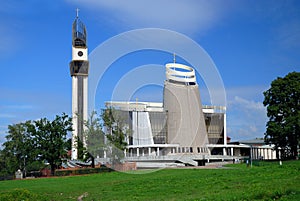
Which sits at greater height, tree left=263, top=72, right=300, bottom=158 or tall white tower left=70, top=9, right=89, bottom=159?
tall white tower left=70, top=9, right=89, bottom=159

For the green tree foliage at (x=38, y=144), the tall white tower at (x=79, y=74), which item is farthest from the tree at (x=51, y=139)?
the tall white tower at (x=79, y=74)

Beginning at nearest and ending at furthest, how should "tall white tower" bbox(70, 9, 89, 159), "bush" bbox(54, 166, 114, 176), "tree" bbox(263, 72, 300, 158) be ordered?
"bush" bbox(54, 166, 114, 176), "tree" bbox(263, 72, 300, 158), "tall white tower" bbox(70, 9, 89, 159)

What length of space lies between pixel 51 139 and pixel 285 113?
94.9 feet

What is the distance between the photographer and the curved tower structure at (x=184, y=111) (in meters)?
79.1

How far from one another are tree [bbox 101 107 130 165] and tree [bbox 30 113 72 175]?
624 centimetres

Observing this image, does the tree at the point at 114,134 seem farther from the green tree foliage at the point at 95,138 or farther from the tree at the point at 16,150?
the tree at the point at 16,150

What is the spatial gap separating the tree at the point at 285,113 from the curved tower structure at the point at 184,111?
28651 millimetres

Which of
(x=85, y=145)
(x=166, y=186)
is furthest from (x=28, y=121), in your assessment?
(x=166, y=186)

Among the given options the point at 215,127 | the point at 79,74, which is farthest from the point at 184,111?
the point at 79,74

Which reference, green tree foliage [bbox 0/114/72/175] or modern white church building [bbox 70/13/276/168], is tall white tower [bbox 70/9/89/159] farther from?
green tree foliage [bbox 0/114/72/175]

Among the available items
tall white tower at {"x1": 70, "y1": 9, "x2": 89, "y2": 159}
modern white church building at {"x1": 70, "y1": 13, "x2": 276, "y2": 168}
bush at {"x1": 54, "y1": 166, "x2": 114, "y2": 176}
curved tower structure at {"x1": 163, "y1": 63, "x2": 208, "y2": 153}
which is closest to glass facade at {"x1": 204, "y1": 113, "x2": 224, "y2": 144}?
modern white church building at {"x1": 70, "y1": 13, "x2": 276, "y2": 168}

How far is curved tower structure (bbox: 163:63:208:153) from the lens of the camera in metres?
79.1

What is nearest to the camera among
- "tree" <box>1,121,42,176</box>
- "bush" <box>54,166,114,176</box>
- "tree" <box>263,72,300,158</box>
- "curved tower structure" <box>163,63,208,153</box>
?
"bush" <box>54,166,114,176</box>

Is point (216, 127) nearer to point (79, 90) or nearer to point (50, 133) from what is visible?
point (79, 90)
